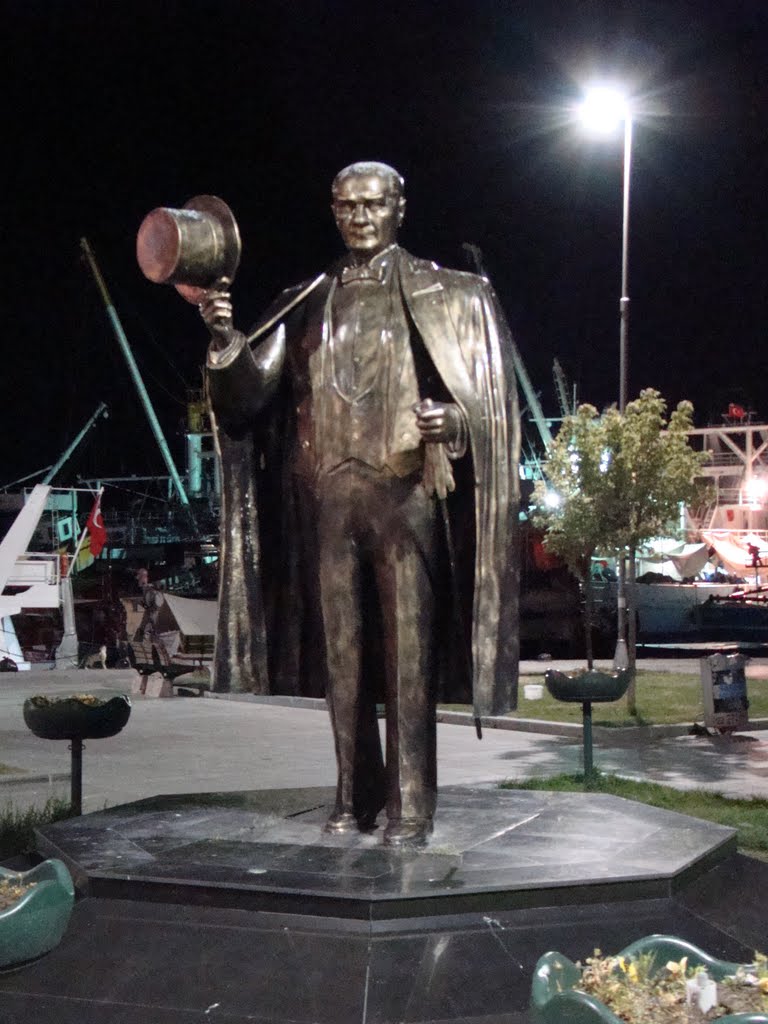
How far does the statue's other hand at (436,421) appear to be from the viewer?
517cm

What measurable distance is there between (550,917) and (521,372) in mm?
49675

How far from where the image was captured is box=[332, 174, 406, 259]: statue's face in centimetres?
563

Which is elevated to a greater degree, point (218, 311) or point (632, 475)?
point (632, 475)

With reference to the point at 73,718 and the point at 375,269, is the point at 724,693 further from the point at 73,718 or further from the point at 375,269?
the point at 375,269

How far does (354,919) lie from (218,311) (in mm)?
2501

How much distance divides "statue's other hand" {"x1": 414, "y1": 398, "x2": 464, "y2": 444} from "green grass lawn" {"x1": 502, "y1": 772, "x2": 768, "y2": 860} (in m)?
4.12

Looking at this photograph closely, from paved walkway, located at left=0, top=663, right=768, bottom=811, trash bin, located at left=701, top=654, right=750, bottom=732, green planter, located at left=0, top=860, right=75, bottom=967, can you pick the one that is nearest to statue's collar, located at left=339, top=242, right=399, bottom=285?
green planter, located at left=0, top=860, right=75, bottom=967

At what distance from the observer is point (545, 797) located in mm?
6688

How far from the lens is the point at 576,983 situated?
3.19 metres

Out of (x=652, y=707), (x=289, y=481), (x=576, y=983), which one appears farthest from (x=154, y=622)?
(x=576, y=983)

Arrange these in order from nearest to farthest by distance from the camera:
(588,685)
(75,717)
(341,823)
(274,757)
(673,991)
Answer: (673,991) → (341,823) → (75,717) → (588,685) → (274,757)

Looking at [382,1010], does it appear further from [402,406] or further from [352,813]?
[402,406]

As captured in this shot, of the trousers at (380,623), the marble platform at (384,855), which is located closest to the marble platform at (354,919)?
the marble platform at (384,855)

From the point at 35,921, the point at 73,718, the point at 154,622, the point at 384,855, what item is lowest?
the point at 384,855
